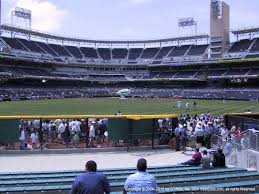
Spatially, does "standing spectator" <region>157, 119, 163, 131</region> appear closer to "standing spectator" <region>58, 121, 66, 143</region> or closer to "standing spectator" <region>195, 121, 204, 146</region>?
"standing spectator" <region>195, 121, 204, 146</region>

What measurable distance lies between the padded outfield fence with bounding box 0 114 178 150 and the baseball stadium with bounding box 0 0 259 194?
5 centimetres

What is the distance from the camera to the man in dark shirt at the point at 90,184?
5.24 meters

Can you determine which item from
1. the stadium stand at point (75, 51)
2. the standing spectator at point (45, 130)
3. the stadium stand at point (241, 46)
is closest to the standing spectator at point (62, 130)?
the standing spectator at point (45, 130)

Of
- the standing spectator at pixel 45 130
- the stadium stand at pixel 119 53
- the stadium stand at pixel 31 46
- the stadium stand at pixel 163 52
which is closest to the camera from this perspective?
the standing spectator at pixel 45 130

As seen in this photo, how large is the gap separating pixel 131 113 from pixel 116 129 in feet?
76.6

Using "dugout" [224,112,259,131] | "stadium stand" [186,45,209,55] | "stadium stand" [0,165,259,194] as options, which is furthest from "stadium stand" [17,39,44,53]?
"stadium stand" [0,165,259,194]

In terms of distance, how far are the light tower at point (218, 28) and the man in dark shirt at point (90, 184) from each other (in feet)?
324

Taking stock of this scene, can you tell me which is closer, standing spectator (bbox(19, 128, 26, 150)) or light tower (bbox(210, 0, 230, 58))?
standing spectator (bbox(19, 128, 26, 150))

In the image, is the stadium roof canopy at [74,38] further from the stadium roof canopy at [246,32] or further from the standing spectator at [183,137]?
the standing spectator at [183,137]

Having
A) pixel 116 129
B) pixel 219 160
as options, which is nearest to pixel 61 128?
pixel 116 129

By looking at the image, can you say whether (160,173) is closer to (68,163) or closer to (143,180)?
(143,180)

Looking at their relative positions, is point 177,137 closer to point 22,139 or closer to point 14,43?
point 22,139

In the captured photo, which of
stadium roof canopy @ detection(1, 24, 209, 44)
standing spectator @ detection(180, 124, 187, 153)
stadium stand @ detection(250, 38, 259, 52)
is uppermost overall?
stadium roof canopy @ detection(1, 24, 209, 44)

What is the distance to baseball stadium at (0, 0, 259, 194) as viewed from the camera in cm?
942
